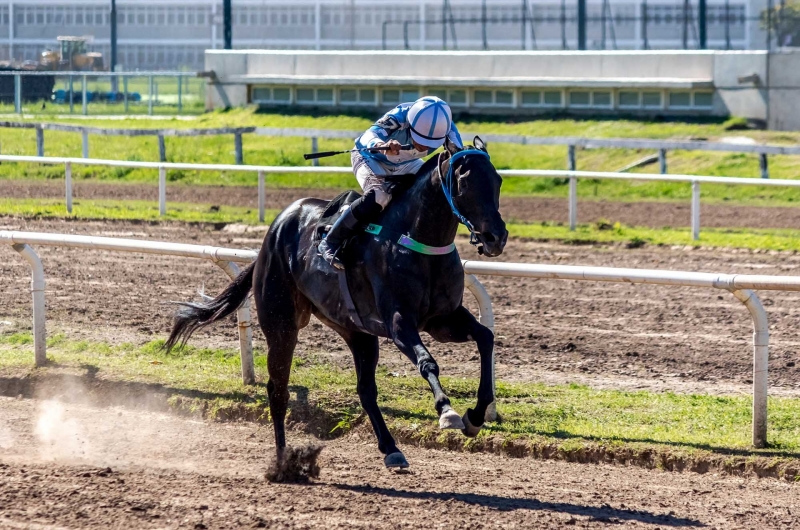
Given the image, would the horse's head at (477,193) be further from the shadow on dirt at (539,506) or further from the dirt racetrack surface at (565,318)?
the dirt racetrack surface at (565,318)

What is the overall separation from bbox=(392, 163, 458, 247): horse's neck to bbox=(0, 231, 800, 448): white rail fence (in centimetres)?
111

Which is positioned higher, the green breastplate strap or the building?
the building

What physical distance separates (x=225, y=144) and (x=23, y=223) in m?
9.77

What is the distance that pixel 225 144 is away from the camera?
2492 centimetres

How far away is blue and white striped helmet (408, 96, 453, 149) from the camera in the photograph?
5.98m

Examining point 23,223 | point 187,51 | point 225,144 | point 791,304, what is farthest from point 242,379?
point 187,51

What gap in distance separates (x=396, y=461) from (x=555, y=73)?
20.4 meters

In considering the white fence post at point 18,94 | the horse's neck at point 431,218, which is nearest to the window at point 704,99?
the white fence post at point 18,94

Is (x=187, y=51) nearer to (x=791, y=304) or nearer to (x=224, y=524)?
(x=791, y=304)

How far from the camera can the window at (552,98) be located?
83.4ft

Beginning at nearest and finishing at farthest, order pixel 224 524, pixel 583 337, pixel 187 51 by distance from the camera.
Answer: pixel 224 524
pixel 583 337
pixel 187 51

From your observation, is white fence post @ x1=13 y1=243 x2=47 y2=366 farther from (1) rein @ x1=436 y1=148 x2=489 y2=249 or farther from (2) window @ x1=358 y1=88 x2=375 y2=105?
(2) window @ x1=358 y1=88 x2=375 y2=105

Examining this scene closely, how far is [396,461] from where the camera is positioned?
5.89m

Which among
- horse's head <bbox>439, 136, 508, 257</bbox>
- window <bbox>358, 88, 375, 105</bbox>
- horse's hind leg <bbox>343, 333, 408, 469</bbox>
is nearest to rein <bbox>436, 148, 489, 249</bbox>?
horse's head <bbox>439, 136, 508, 257</bbox>
